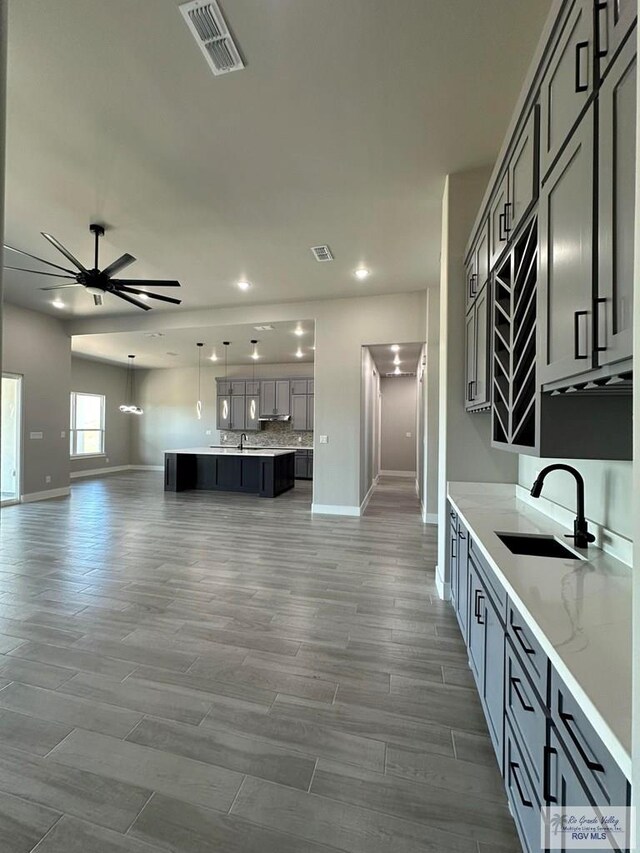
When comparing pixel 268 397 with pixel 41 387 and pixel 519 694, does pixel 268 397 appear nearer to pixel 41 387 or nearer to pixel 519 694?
pixel 41 387

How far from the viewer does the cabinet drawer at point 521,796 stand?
1081mm

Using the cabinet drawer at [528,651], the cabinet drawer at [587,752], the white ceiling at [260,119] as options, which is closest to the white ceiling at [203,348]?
the white ceiling at [260,119]

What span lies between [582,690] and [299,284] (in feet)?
18.0

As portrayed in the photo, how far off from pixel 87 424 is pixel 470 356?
10868mm

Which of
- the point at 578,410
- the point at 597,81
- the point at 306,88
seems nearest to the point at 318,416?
the point at 306,88

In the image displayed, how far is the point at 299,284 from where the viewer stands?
5516 millimetres

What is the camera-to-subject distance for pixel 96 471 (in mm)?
10680

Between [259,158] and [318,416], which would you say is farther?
[318,416]

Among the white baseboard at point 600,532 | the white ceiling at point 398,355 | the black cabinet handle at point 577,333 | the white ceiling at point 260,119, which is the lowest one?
the white baseboard at point 600,532

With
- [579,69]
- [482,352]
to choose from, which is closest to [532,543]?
[482,352]

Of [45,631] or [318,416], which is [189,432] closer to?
[318,416]

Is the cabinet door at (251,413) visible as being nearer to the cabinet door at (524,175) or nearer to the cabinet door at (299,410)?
the cabinet door at (299,410)

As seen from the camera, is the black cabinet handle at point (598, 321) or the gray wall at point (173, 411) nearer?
the black cabinet handle at point (598, 321)

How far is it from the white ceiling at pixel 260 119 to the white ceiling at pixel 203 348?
279 cm
